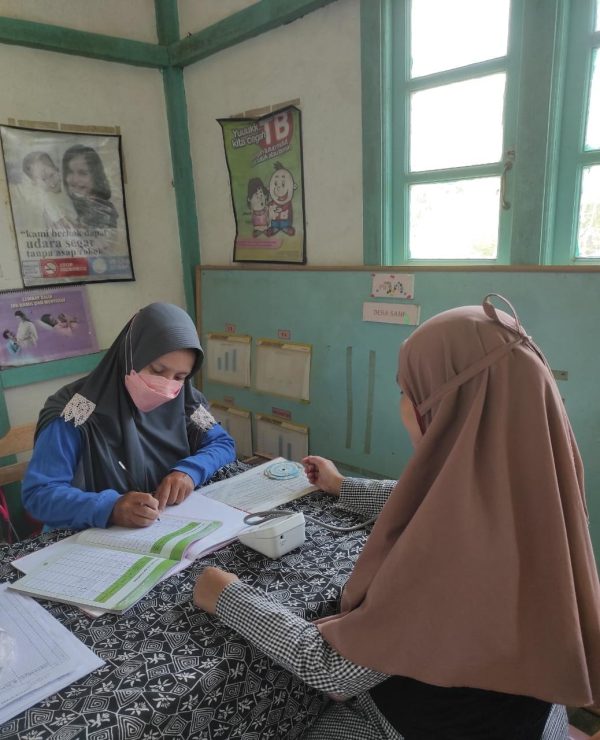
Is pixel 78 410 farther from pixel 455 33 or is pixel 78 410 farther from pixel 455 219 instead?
pixel 455 33

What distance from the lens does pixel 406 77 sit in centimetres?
199

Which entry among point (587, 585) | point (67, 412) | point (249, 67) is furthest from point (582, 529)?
point (249, 67)

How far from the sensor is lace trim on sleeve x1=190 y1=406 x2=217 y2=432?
175 centimetres

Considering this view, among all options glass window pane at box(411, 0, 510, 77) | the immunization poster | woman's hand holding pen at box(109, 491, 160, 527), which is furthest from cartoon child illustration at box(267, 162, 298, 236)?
woman's hand holding pen at box(109, 491, 160, 527)

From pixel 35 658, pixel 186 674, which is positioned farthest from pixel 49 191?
pixel 186 674

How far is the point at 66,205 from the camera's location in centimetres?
257

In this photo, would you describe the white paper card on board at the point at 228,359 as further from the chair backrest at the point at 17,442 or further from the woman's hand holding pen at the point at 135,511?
the woman's hand holding pen at the point at 135,511

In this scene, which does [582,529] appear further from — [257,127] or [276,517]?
[257,127]

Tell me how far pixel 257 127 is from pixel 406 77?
0.79 m

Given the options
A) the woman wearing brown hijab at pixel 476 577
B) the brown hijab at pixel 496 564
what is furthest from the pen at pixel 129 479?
the brown hijab at pixel 496 564

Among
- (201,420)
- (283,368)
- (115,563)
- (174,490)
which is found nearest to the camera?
(115,563)

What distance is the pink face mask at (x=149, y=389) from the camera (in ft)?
4.82

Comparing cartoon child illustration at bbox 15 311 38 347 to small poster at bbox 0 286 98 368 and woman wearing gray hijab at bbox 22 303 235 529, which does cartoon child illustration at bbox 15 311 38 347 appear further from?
woman wearing gray hijab at bbox 22 303 235 529

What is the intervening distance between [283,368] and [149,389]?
1.17m
